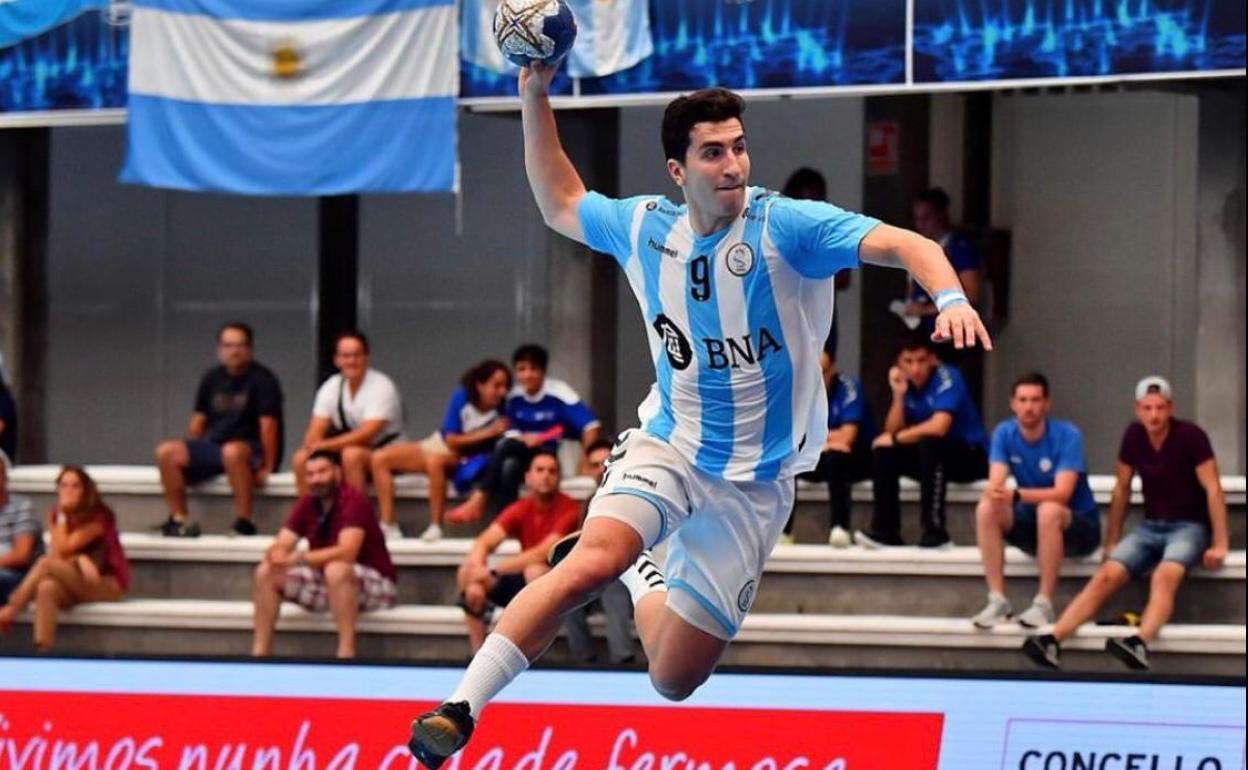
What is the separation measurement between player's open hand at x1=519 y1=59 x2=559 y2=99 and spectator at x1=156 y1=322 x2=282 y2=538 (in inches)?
280

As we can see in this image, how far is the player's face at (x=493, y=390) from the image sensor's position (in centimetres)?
1319

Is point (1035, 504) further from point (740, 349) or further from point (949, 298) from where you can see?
point (949, 298)

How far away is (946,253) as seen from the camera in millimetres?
13164

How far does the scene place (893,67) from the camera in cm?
1153

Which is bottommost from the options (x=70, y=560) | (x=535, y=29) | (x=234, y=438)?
(x=70, y=560)

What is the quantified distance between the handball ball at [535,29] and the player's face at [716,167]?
21.2 inches

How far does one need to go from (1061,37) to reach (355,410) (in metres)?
4.71

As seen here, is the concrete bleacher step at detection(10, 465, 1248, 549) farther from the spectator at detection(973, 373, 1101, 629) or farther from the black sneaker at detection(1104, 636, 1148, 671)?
the black sneaker at detection(1104, 636, 1148, 671)

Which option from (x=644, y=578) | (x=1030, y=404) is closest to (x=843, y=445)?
(x=1030, y=404)

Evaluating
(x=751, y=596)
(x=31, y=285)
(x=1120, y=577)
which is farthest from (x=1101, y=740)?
(x=31, y=285)

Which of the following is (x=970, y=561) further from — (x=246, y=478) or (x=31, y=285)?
(x=31, y=285)

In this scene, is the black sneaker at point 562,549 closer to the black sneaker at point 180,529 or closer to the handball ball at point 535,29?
the handball ball at point 535,29

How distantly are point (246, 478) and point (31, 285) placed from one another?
9.54 feet

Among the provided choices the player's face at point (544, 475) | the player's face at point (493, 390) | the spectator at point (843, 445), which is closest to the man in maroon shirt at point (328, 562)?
the player's face at point (544, 475)
